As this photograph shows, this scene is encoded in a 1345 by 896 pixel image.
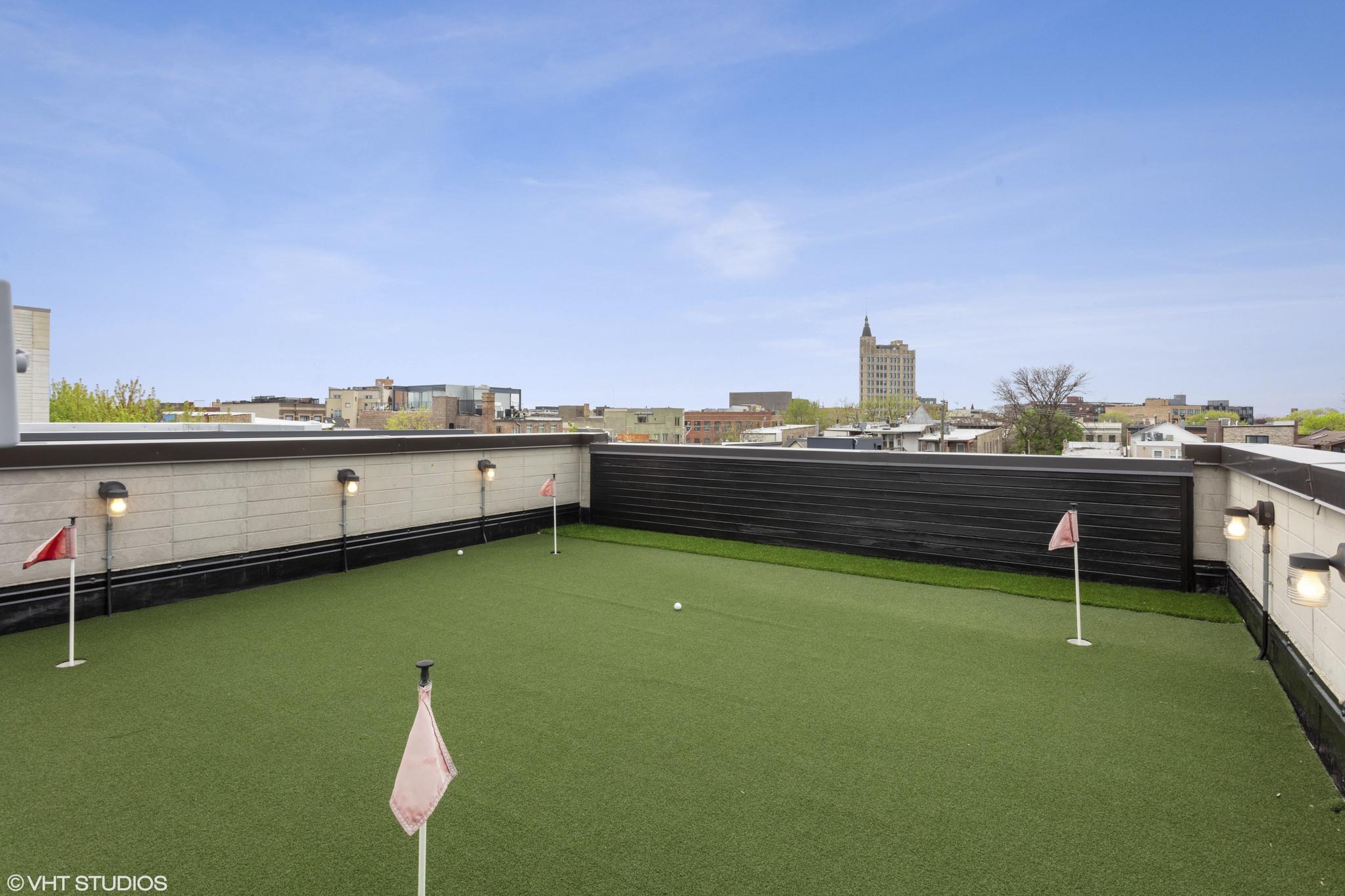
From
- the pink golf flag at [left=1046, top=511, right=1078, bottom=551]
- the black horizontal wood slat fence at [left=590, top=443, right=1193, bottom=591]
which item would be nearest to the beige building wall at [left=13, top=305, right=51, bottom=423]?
the black horizontal wood slat fence at [left=590, top=443, right=1193, bottom=591]

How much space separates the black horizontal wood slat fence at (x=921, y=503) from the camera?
27.7ft

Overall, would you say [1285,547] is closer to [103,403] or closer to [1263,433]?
[1263,433]

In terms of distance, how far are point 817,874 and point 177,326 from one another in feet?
194

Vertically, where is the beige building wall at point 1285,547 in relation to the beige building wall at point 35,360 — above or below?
below

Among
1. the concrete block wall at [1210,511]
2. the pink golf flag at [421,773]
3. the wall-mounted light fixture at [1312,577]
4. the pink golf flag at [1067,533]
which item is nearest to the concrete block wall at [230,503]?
the pink golf flag at [421,773]

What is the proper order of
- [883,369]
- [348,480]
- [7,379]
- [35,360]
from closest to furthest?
[7,379] → [348,480] → [35,360] → [883,369]

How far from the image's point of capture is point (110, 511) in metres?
7.18

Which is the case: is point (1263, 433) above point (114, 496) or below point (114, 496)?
above

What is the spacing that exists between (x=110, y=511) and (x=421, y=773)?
23.6 ft

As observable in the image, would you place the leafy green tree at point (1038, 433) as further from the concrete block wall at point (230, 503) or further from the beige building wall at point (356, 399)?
the beige building wall at point (356, 399)

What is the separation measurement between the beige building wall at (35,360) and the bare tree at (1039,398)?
5169 cm

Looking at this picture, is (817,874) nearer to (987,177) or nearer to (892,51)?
(892,51)

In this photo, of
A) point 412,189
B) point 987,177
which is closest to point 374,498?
point 987,177

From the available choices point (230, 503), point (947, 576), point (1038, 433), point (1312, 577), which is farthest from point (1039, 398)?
point (230, 503)
